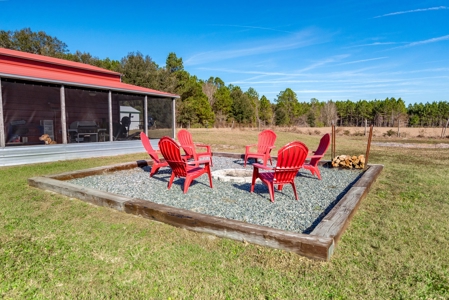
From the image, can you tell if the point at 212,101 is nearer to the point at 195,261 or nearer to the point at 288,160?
the point at 288,160

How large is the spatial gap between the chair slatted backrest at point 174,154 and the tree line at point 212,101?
392 cm

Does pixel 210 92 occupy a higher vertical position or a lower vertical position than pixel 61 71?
higher

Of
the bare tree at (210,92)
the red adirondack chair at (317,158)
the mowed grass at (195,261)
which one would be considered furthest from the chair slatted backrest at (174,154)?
the bare tree at (210,92)

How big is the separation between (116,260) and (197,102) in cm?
3799

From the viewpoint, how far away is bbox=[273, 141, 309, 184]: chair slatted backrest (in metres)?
3.73

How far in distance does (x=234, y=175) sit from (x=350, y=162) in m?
3.00

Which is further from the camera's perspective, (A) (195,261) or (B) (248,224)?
(B) (248,224)

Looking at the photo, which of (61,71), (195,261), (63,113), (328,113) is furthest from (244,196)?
(328,113)

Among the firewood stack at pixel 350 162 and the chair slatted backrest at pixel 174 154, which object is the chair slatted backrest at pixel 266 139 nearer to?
the firewood stack at pixel 350 162

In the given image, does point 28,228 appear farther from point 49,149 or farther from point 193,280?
point 49,149

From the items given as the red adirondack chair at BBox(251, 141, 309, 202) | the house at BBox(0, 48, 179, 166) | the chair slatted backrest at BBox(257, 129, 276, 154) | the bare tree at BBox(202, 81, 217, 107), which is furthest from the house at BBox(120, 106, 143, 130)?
the bare tree at BBox(202, 81, 217, 107)

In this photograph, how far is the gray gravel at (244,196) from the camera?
334 cm

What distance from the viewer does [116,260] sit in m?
2.31

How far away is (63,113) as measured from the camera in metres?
8.22
